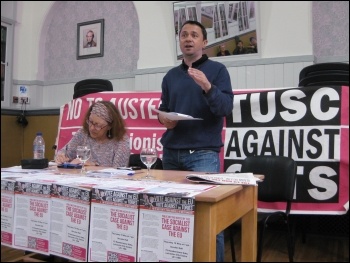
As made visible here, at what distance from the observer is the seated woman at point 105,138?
1.78 meters

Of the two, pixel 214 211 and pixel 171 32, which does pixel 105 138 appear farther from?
pixel 171 32

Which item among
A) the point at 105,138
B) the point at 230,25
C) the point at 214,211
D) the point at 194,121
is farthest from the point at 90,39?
the point at 214,211

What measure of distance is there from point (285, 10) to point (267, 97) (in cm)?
117

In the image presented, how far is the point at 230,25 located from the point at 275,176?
6.80ft

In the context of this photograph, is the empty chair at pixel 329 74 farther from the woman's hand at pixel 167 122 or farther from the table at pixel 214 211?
the table at pixel 214 211

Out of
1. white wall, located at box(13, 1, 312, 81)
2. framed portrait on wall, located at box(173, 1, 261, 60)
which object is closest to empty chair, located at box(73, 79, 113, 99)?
white wall, located at box(13, 1, 312, 81)

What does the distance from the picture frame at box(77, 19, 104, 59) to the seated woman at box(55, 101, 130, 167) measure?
7.13 feet

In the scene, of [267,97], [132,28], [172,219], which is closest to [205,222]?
[172,219]

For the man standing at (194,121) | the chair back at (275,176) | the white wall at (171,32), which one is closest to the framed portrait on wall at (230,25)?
the white wall at (171,32)

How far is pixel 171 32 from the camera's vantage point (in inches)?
146

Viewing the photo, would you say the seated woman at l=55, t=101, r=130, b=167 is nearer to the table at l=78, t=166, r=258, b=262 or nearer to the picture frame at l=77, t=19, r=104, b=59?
the table at l=78, t=166, r=258, b=262

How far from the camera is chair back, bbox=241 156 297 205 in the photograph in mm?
1719

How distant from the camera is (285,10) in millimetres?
3131

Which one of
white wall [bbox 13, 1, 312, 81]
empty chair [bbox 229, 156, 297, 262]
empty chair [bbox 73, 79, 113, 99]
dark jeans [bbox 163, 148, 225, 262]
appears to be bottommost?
empty chair [bbox 229, 156, 297, 262]
